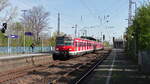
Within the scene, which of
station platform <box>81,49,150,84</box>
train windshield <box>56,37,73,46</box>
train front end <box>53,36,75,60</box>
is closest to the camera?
station platform <box>81,49,150,84</box>

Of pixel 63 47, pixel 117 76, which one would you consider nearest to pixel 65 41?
pixel 63 47

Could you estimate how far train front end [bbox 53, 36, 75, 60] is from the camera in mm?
27194

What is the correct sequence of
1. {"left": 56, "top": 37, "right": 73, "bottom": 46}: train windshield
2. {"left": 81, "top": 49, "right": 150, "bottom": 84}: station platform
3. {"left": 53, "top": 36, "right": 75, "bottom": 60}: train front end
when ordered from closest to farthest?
{"left": 81, "top": 49, "right": 150, "bottom": 84}: station platform < {"left": 53, "top": 36, "right": 75, "bottom": 60}: train front end < {"left": 56, "top": 37, "right": 73, "bottom": 46}: train windshield

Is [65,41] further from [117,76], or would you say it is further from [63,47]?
[117,76]

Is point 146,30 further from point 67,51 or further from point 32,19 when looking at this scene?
point 32,19

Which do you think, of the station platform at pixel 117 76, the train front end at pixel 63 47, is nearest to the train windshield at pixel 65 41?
the train front end at pixel 63 47

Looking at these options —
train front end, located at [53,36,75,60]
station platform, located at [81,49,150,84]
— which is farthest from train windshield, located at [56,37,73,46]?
station platform, located at [81,49,150,84]

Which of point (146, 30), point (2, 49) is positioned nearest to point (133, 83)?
point (146, 30)

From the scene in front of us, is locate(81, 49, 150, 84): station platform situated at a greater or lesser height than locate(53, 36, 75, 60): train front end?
lesser

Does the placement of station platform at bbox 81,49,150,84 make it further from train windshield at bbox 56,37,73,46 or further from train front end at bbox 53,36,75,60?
train windshield at bbox 56,37,73,46

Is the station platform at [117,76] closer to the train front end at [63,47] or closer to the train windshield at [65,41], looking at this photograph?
the train front end at [63,47]

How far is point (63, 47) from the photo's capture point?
1076 inches

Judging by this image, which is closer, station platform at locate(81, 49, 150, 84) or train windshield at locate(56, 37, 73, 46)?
station platform at locate(81, 49, 150, 84)

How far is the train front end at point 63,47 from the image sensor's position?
27.2 metres
